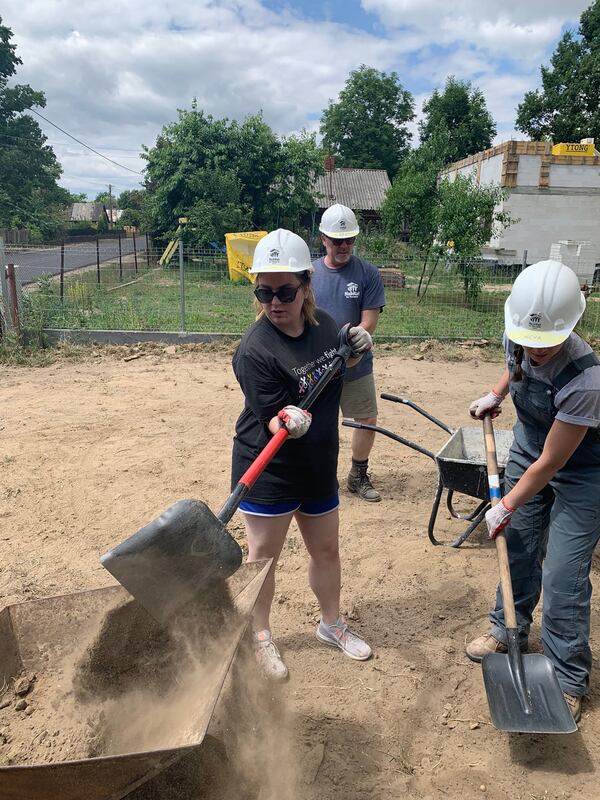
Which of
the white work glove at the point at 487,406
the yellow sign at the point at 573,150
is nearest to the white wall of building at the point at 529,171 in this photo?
the yellow sign at the point at 573,150

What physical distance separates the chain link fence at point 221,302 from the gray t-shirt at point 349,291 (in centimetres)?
570

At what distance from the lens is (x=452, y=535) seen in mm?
4004

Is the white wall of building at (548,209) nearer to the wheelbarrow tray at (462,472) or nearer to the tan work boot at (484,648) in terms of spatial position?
the wheelbarrow tray at (462,472)

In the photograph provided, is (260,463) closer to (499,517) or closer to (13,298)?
(499,517)

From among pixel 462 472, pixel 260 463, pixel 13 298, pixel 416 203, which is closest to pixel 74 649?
pixel 260 463

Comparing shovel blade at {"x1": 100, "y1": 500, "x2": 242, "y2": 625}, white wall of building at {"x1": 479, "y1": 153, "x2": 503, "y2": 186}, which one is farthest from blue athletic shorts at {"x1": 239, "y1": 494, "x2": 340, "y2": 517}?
white wall of building at {"x1": 479, "y1": 153, "x2": 503, "y2": 186}

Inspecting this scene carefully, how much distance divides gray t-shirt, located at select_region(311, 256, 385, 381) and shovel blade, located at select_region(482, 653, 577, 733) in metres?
2.20

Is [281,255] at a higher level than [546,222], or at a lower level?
lower

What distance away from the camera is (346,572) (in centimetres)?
355

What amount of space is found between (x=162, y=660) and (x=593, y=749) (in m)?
1.69

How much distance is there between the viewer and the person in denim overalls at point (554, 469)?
2.15 m

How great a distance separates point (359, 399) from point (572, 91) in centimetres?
3684

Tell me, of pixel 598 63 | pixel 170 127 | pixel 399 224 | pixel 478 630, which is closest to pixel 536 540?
pixel 478 630

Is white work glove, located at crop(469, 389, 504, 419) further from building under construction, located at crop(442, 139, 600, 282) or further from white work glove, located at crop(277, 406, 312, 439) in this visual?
building under construction, located at crop(442, 139, 600, 282)
